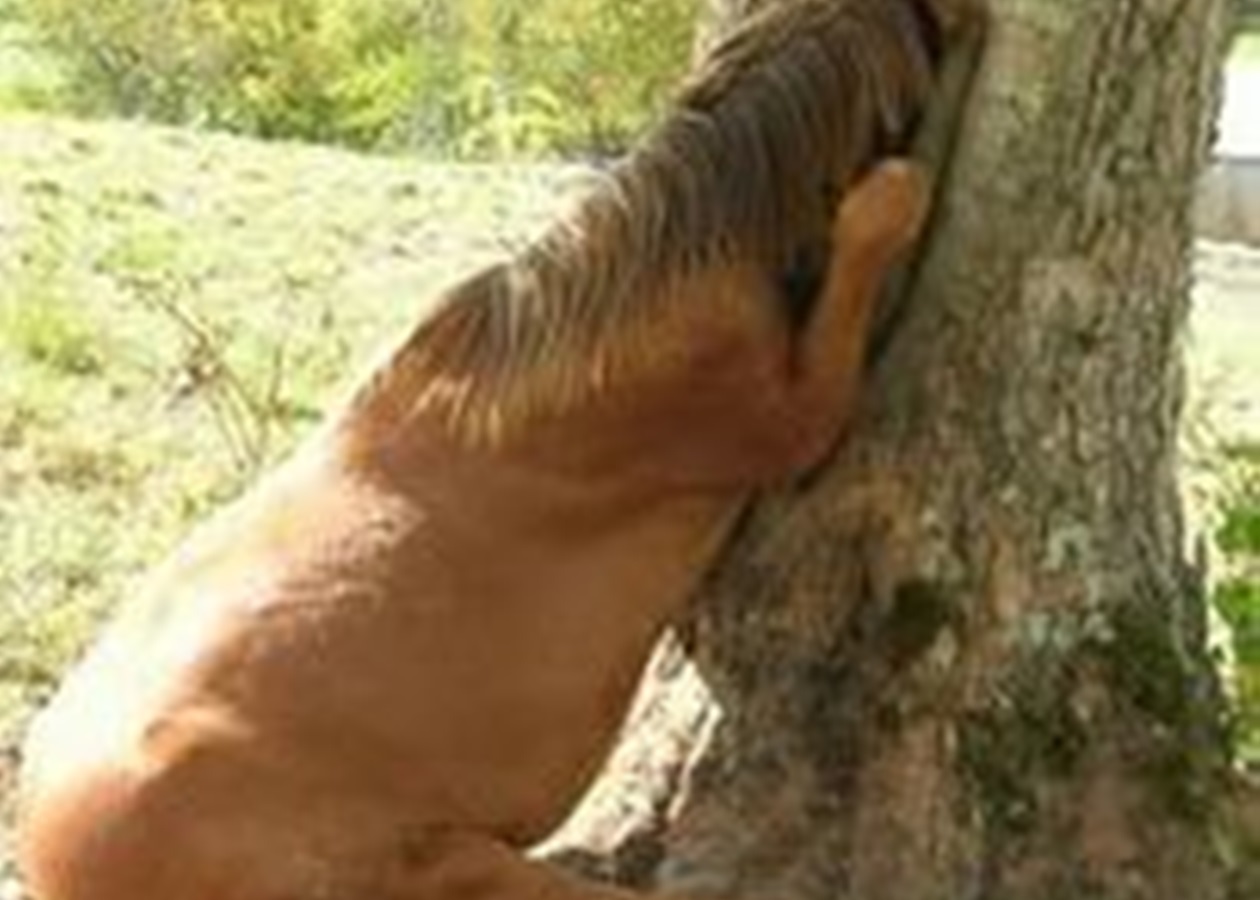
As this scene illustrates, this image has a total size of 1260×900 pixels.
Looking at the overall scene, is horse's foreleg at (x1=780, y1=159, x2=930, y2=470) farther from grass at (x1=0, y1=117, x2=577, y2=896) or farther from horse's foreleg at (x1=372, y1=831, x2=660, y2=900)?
grass at (x1=0, y1=117, x2=577, y2=896)

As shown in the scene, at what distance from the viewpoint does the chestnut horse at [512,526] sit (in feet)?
11.9

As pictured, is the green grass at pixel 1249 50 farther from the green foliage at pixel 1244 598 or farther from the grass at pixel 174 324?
the green foliage at pixel 1244 598

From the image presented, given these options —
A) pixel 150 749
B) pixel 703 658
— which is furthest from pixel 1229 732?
pixel 150 749

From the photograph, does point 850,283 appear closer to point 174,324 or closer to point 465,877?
point 465,877

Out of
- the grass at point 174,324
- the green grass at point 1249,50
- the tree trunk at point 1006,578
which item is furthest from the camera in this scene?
the green grass at point 1249,50

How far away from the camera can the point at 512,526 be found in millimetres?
3730

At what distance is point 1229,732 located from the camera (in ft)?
13.8

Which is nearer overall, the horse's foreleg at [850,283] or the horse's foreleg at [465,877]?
the horse's foreleg at [465,877]

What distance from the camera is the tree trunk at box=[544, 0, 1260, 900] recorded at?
3.87 m

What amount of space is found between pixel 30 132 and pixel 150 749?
17.4 ft

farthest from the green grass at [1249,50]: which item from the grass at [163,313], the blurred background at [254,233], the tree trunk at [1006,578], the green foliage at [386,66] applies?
the tree trunk at [1006,578]

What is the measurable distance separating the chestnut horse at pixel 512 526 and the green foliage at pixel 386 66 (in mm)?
5804

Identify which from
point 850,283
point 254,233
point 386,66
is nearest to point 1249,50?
point 386,66

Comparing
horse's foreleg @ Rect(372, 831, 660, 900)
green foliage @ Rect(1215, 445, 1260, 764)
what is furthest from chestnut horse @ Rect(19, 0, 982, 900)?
green foliage @ Rect(1215, 445, 1260, 764)
